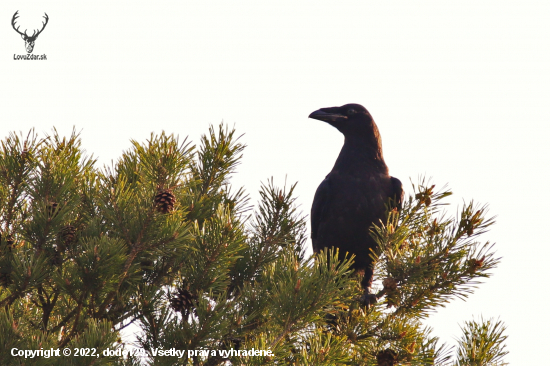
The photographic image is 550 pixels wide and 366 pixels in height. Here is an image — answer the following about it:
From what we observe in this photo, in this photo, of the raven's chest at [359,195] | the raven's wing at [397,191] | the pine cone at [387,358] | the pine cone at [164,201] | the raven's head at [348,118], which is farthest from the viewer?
the raven's head at [348,118]

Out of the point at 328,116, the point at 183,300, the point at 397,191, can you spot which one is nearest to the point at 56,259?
the point at 183,300

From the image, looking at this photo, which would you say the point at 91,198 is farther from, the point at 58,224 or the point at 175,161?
the point at 175,161

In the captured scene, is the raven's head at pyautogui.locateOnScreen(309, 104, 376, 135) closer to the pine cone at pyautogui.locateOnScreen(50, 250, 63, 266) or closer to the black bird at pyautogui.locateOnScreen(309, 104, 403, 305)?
the black bird at pyautogui.locateOnScreen(309, 104, 403, 305)

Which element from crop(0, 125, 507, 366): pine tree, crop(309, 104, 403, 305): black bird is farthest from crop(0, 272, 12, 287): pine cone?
crop(309, 104, 403, 305): black bird

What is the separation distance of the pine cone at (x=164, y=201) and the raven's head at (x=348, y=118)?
3.30 metres

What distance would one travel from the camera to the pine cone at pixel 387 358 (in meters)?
2.59

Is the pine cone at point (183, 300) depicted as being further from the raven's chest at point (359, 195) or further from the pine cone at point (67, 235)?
the raven's chest at point (359, 195)

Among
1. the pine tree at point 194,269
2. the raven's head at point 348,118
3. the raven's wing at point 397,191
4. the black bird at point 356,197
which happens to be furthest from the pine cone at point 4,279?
the raven's head at point 348,118

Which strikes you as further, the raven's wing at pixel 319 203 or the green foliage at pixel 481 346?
the raven's wing at pixel 319 203

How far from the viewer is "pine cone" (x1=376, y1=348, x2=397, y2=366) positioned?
259 centimetres

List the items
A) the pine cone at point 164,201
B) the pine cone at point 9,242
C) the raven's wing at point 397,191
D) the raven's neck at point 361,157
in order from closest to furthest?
the pine cone at point 164,201, the pine cone at point 9,242, the raven's wing at point 397,191, the raven's neck at point 361,157

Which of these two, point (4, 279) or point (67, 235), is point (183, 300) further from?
point (4, 279)

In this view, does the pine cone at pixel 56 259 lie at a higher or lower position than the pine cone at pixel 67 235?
lower

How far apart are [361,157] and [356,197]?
506 mm
